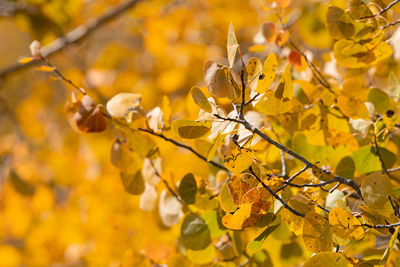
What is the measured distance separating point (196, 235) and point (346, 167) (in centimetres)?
Answer: 24

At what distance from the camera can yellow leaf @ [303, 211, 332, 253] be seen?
0.42 metres

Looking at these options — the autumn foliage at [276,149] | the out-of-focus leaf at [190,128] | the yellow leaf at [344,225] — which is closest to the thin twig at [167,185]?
the autumn foliage at [276,149]

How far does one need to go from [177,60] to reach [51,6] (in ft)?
3.35

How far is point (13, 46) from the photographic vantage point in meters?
5.85

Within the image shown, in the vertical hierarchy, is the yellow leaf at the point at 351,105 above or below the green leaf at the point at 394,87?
above

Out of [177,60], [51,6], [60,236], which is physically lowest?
[60,236]

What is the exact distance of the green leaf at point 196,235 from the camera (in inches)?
22.5

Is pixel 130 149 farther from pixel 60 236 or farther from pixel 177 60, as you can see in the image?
pixel 177 60

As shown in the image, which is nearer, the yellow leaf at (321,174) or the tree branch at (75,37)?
the yellow leaf at (321,174)

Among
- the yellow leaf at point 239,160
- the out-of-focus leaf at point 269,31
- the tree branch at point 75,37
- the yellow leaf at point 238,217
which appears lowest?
the yellow leaf at point 238,217

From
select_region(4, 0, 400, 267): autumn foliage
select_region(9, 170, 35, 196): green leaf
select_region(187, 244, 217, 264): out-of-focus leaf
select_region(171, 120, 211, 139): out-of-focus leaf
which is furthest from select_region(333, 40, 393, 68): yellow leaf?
select_region(9, 170, 35, 196): green leaf

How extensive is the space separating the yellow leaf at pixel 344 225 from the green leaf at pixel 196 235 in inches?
8.0

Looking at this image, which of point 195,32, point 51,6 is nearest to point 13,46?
point 195,32

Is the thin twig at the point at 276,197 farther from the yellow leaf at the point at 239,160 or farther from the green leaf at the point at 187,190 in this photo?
the green leaf at the point at 187,190
